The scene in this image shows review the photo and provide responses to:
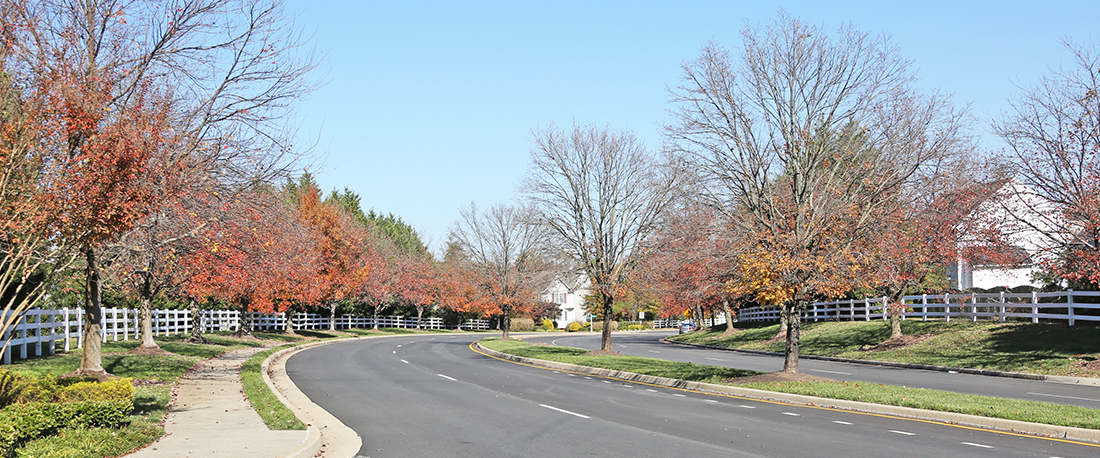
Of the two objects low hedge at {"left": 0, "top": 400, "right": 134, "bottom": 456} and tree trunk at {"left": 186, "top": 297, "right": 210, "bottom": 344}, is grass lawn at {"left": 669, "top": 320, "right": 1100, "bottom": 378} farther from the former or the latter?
tree trunk at {"left": 186, "top": 297, "right": 210, "bottom": 344}

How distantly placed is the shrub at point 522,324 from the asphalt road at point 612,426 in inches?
2470

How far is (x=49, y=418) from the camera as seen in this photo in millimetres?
9273

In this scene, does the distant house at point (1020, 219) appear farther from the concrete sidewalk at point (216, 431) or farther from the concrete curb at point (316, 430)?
the concrete sidewalk at point (216, 431)

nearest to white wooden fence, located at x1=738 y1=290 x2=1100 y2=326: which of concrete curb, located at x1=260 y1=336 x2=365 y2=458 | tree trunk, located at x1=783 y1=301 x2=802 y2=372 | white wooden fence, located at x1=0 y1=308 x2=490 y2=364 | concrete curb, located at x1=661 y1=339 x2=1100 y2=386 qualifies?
concrete curb, located at x1=661 y1=339 x2=1100 y2=386

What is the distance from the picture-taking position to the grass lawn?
23.8 meters

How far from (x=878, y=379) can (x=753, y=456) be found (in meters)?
13.6

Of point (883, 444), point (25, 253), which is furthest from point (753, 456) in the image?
point (25, 253)

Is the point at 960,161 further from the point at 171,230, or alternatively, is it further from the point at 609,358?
the point at 171,230

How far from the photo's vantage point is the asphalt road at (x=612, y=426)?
10.4m

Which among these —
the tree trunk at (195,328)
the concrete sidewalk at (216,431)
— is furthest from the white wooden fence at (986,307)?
the tree trunk at (195,328)

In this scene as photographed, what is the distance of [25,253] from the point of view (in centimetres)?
979

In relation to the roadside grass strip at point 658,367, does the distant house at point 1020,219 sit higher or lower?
higher

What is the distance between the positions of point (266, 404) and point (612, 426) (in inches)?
243

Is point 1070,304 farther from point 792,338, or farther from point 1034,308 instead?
point 792,338
